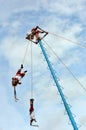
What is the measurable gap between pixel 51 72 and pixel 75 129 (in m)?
9.16

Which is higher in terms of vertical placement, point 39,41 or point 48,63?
point 39,41

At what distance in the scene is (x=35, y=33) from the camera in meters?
51.2

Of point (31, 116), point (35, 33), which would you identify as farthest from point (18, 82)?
point (35, 33)

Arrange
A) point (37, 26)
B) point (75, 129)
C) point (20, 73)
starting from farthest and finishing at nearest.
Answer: point (37, 26), point (20, 73), point (75, 129)

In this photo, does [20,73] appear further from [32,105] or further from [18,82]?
[32,105]

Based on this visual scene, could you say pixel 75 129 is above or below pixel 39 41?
below

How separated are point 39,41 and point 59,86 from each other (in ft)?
25.7

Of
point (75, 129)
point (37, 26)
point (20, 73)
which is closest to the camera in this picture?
point (75, 129)

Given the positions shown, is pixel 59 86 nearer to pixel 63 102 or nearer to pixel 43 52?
pixel 63 102

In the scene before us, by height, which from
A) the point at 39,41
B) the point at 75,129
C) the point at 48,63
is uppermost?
the point at 39,41

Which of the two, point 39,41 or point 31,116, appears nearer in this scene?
point 31,116

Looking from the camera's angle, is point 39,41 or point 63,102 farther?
point 39,41

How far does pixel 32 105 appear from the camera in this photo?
48.0 metres

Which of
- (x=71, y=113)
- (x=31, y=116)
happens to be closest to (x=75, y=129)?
(x=71, y=113)
